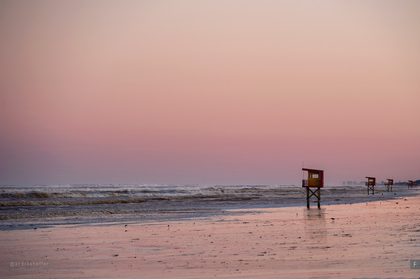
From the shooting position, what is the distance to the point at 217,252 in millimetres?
13359

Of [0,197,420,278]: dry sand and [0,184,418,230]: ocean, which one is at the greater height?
[0,197,420,278]: dry sand

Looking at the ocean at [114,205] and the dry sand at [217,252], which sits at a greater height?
the dry sand at [217,252]

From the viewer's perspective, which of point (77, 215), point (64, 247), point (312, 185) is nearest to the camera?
point (64, 247)

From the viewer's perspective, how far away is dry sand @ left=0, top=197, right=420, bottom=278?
405 inches

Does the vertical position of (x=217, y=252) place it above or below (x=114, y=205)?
above

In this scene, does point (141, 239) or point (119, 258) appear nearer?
point (119, 258)

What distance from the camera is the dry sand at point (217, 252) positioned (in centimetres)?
1029

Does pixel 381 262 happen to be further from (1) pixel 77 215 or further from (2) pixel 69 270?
(1) pixel 77 215

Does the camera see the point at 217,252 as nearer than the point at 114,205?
Yes

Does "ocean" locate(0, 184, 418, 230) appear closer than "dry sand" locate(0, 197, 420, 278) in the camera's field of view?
No

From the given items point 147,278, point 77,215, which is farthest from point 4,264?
point 77,215

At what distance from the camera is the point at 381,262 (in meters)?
10.7

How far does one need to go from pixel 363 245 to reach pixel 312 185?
27418 mm

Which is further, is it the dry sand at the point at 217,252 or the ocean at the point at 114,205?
the ocean at the point at 114,205
